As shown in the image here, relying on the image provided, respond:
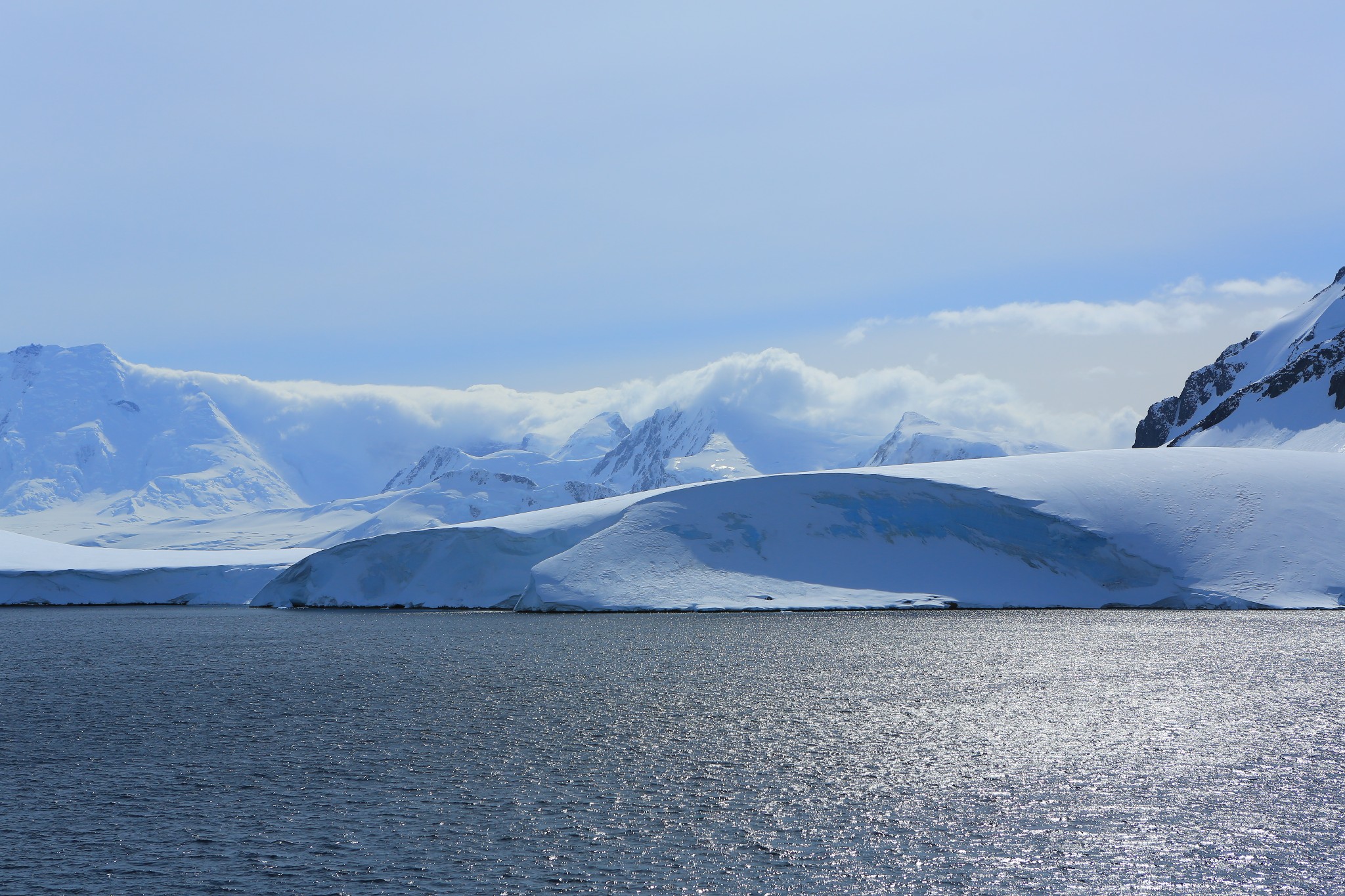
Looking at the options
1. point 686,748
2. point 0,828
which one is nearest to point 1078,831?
point 686,748

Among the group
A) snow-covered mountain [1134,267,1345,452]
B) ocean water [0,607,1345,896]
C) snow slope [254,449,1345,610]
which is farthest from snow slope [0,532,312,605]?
snow-covered mountain [1134,267,1345,452]

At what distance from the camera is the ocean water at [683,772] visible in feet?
42.4

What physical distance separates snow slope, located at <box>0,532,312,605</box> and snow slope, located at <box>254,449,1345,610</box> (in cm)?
1594

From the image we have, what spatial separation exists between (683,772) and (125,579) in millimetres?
68825

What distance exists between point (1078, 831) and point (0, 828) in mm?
14065

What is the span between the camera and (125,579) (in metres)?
76.0

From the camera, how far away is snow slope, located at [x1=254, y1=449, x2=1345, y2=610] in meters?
53.2

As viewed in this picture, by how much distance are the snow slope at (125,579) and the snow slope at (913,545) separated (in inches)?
628

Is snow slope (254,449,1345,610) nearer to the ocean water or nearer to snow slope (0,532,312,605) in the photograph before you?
snow slope (0,532,312,605)

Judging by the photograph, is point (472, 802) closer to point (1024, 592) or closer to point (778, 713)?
point (778, 713)

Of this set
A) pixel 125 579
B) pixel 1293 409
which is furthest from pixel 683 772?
pixel 1293 409

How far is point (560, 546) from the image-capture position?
60.9 meters

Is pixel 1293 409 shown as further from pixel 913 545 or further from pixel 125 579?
pixel 125 579

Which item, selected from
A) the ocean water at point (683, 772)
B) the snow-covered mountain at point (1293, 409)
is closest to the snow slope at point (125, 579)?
the ocean water at point (683, 772)
